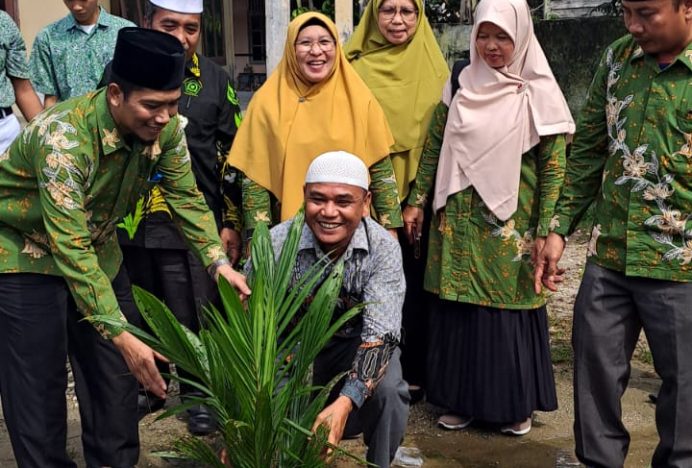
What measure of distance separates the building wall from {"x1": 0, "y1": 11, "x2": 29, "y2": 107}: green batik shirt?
472 cm

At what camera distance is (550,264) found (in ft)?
10.9

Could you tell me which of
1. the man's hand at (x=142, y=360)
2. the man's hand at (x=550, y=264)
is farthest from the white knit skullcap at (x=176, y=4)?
the man's hand at (x=550, y=264)

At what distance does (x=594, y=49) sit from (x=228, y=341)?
7.25 metres

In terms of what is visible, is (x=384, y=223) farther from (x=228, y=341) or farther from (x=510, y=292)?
(x=228, y=341)

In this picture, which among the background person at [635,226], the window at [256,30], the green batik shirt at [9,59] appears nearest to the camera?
the background person at [635,226]

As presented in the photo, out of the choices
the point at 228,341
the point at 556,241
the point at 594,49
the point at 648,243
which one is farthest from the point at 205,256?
the point at 594,49

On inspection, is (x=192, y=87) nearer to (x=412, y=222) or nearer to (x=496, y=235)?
(x=412, y=222)

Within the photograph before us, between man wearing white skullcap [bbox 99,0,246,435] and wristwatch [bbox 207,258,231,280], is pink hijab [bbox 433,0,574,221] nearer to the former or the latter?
man wearing white skullcap [bbox 99,0,246,435]

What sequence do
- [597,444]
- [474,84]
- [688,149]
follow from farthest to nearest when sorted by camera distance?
[474,84] < [597,444] < [688,149]

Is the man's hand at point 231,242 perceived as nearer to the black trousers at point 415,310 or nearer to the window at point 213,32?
the black trousers at point 415,310

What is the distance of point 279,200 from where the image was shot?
12.6 ft

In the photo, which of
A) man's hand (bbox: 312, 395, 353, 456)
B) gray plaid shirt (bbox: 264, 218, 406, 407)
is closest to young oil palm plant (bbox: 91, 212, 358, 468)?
man's hand (bbox: 312, 395, 353, 456)

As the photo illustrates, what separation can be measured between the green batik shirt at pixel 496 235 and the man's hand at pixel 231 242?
90 cm

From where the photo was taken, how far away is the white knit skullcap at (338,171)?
307 centimetres
